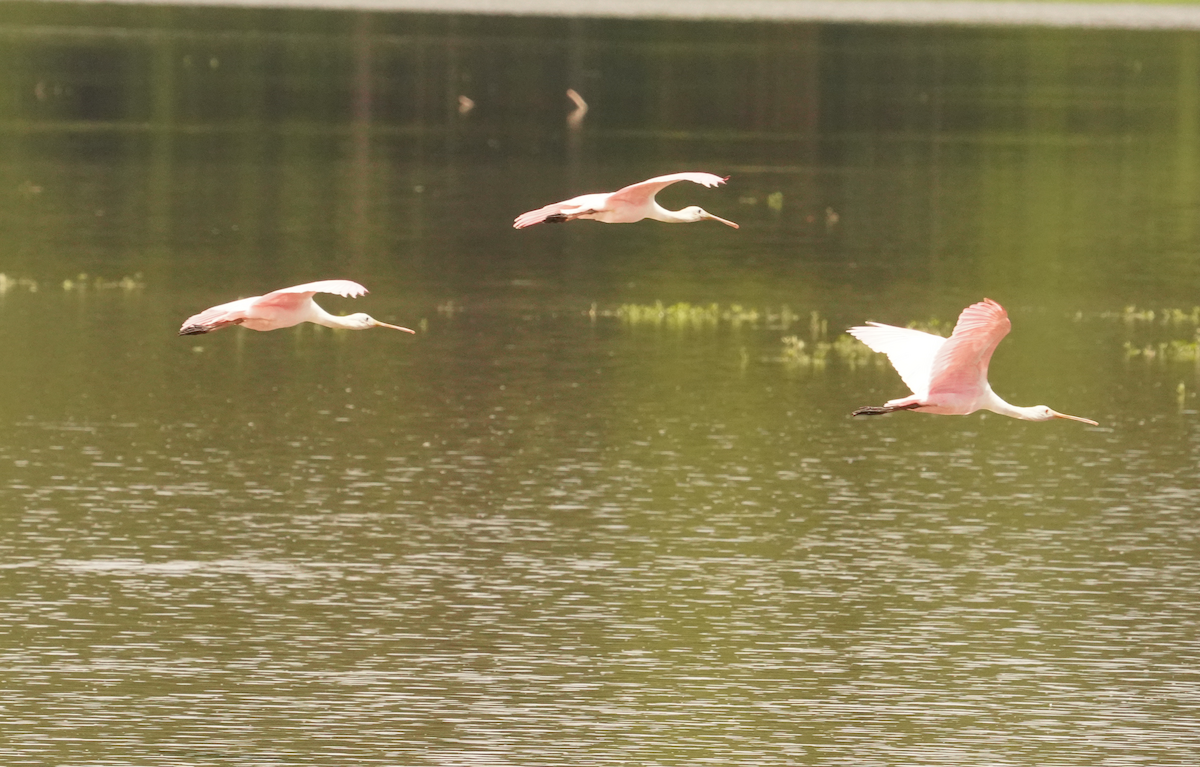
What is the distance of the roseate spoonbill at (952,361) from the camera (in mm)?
22812

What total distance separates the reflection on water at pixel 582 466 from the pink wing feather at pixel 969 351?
7293 millimetres

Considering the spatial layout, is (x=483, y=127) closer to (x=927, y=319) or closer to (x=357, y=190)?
(x=357, y=190)

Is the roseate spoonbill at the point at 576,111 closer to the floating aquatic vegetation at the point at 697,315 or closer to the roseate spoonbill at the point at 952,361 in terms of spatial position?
the floating aquatic vegetation at the point at 697,315

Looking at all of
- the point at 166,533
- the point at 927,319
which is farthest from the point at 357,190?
the point at 166,533

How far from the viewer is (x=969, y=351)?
23688 mm

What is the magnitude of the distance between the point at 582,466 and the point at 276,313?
24.1 meters

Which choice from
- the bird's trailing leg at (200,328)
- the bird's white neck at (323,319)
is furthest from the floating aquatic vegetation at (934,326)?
the bird's trailing leg at (200,328)

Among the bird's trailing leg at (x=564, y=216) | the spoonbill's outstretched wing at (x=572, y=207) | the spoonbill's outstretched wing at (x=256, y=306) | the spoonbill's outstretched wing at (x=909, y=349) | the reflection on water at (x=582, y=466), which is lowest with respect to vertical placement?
the reflection on water at (x=582, y=466)

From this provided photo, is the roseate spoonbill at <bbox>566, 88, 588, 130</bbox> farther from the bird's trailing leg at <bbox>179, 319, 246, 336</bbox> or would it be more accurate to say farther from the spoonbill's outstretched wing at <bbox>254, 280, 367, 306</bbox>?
the bird's trailing leg at <bbox>179, 319, 246, 336</bbox>

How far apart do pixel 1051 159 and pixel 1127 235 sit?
21988 millimetres

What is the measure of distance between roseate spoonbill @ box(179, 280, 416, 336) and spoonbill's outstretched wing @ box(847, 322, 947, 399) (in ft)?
14.6

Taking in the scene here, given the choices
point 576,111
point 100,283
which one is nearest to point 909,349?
point 100,283

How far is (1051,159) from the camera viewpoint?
328 ft

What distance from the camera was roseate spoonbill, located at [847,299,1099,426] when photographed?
22.8 metres
